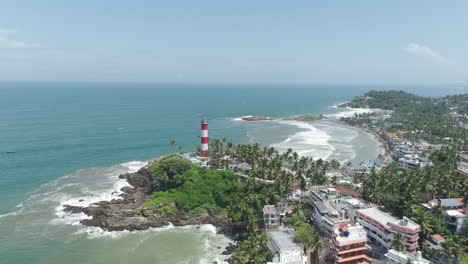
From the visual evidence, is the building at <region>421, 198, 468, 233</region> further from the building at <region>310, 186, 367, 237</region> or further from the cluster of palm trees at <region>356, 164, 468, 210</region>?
the building at <region>310, 186, 367, 237</region>

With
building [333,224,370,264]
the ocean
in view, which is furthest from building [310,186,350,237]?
the ocean

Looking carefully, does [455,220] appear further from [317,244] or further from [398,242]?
[317,244]

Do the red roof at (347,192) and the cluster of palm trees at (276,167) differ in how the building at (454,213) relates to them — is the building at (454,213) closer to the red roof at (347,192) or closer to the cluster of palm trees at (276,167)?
the red roof at (347,192)

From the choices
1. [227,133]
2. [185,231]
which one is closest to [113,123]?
[227,133]

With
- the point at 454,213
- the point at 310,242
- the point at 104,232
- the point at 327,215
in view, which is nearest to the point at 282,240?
the point at 310,242

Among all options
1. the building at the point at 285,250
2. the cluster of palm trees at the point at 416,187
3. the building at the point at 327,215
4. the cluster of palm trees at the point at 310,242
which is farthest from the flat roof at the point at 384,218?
the building at the point at 285,250
